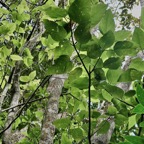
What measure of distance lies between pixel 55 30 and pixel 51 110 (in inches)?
29.8

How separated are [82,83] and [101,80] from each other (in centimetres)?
7

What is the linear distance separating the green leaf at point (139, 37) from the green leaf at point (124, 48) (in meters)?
0.02

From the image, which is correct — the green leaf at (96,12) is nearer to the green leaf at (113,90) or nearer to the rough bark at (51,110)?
the green leaf at (113,90)

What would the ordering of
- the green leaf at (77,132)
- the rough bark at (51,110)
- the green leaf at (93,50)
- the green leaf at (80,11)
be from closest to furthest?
the green leaf at (80,11), the green leaf at (93,50), the green leaf at (77,132), the rough bark at (51,110)

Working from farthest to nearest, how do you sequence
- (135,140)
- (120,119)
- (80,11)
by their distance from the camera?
1. (120,119)
2. (80,11)
3. (135,140)

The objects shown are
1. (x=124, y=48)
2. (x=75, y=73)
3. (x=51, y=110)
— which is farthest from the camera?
(x=51, y=110)

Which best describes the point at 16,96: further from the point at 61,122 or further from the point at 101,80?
the point at 101,80

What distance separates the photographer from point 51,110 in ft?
5.12

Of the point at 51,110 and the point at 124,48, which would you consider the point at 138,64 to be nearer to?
the point at 124,48

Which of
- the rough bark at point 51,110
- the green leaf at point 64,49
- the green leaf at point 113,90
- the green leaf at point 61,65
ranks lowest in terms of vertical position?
the rough bark at point 51,110

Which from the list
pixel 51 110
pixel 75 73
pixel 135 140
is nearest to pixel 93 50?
pixel 75 73

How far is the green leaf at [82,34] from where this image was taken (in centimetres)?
87

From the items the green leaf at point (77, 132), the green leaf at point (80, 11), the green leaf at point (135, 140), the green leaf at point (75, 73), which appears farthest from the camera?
the green leaf at point (77, 132)

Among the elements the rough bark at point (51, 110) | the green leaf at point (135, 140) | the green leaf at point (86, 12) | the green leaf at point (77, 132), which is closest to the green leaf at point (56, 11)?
the green leaf at point (86, 12)
